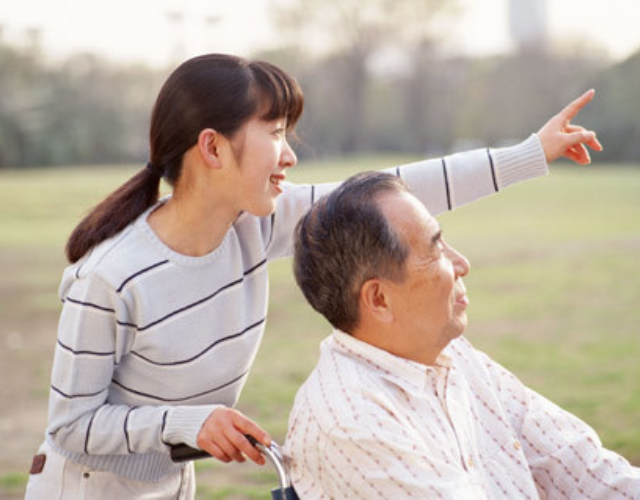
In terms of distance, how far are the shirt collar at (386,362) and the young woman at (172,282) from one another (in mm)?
399

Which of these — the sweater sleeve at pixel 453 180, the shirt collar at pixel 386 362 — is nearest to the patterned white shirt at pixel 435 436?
the shirt collar at pixel 386 362

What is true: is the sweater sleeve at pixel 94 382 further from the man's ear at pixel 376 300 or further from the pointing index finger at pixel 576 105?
the pointing index finger at pixel 576 105

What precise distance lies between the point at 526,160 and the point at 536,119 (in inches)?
1689

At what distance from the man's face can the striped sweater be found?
498 mm

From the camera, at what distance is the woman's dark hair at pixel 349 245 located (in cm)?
170

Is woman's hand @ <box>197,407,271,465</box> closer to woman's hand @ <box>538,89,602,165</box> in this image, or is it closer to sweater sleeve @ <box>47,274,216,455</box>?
sweater sleeve @ <box>47,274,216,455</box>

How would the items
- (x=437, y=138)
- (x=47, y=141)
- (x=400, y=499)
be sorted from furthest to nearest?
1. (x=437, y=138)
2. (x=47, y=141)
3. (x=400, y=499)

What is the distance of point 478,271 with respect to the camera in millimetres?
12148

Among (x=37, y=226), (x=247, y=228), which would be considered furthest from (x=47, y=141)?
(x=247, y=228)

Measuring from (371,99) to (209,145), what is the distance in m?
47.1

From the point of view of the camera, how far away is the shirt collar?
1.74 m

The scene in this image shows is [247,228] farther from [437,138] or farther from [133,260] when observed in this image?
[437,138]

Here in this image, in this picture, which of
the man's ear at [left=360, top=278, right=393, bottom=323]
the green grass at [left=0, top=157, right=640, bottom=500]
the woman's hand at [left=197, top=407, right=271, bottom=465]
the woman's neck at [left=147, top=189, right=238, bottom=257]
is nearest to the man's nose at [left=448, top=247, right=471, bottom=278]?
the man's ear at [left=360, top=278, right=393, bottom=323]

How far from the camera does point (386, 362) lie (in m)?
1.74
